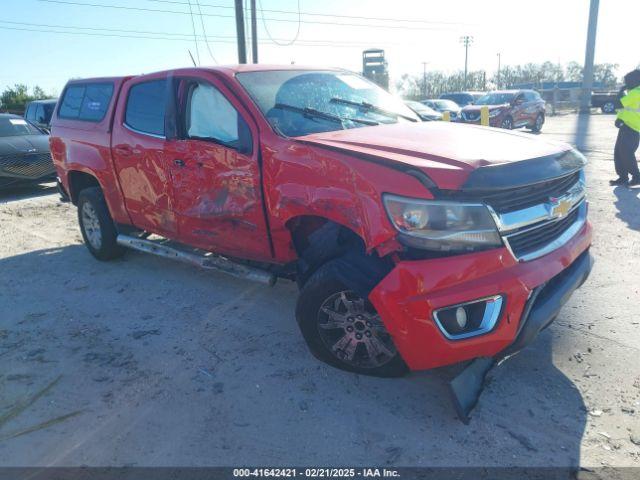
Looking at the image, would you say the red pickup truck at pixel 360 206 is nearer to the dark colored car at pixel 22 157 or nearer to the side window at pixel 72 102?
the side window at pixel 72 102

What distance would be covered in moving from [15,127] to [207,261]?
28.2 feet

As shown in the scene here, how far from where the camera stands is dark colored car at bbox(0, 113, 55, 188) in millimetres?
9258

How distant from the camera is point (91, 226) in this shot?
566cm

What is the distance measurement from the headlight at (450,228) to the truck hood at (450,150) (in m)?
0.11

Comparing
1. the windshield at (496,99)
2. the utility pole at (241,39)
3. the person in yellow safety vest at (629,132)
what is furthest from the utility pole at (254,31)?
the person in yellow safety vest at (629,132)

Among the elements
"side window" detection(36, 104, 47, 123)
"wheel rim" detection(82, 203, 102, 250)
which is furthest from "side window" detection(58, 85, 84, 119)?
"side window" detection(36, 104, 47, 123)

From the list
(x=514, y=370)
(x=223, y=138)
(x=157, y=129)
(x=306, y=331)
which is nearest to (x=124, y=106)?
(x=157, y=129)

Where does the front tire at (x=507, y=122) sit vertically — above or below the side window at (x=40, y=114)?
below

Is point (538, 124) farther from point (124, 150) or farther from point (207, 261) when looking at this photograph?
point (207, 261)

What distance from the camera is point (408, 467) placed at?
2416 millimetres

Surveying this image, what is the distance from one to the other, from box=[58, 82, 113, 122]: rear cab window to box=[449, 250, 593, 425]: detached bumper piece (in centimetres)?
428

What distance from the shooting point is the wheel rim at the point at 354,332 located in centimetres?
296

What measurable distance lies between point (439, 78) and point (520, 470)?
203 feet

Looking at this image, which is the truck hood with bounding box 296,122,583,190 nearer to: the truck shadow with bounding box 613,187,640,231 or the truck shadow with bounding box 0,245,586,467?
the truck shadow with bounding box 0,245,586,467
